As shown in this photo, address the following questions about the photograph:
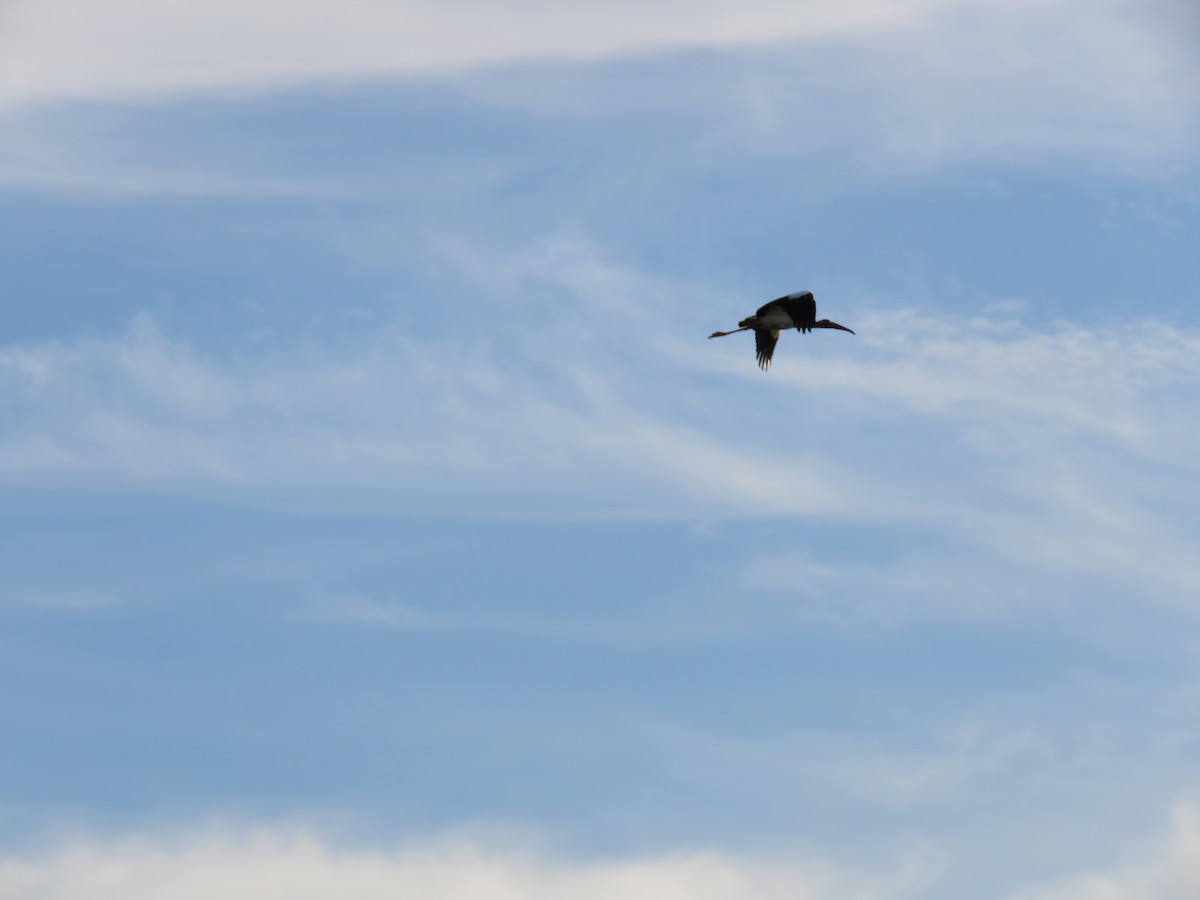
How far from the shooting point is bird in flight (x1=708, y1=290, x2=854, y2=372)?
163125 millimetres

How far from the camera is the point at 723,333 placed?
166 metres

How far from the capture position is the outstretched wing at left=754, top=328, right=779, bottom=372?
166 meters

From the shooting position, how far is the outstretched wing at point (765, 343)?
16562cm

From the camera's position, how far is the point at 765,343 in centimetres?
16588

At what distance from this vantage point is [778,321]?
6486 inches

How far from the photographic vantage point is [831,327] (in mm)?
166750

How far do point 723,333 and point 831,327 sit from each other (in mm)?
5484

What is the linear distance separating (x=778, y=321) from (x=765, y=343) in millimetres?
1639

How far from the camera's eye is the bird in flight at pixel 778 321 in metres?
163
